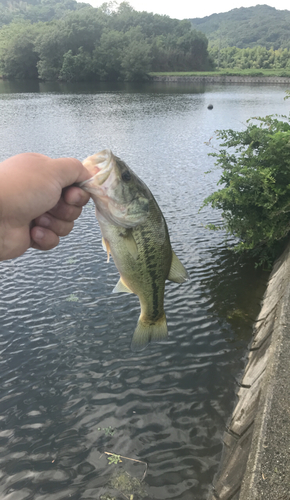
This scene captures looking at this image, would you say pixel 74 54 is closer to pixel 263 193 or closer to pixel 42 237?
pixel 263 193

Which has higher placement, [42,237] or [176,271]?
[42,237]

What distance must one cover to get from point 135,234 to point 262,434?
2.41 metres

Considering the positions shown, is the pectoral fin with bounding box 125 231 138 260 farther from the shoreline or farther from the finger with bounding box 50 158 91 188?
the shoreline

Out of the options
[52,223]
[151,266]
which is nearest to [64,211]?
[52,223]

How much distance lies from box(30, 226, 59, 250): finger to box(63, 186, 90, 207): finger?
31 cm

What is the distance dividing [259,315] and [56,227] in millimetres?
6463

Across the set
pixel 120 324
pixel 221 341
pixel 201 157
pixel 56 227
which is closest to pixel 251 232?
pixel 221 341

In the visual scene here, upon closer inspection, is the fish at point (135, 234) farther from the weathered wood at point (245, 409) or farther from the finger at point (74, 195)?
the weathered wood at point (245, 409)

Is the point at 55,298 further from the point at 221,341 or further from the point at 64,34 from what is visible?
the point at 64,34

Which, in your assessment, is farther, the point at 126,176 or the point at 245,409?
the point at 245,409

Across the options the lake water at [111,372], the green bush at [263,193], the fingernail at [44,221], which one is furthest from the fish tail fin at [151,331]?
the green bush at [263,193]

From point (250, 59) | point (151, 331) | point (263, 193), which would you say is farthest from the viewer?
point (250, 59)

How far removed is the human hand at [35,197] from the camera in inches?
72.3

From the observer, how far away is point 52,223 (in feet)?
7.93
